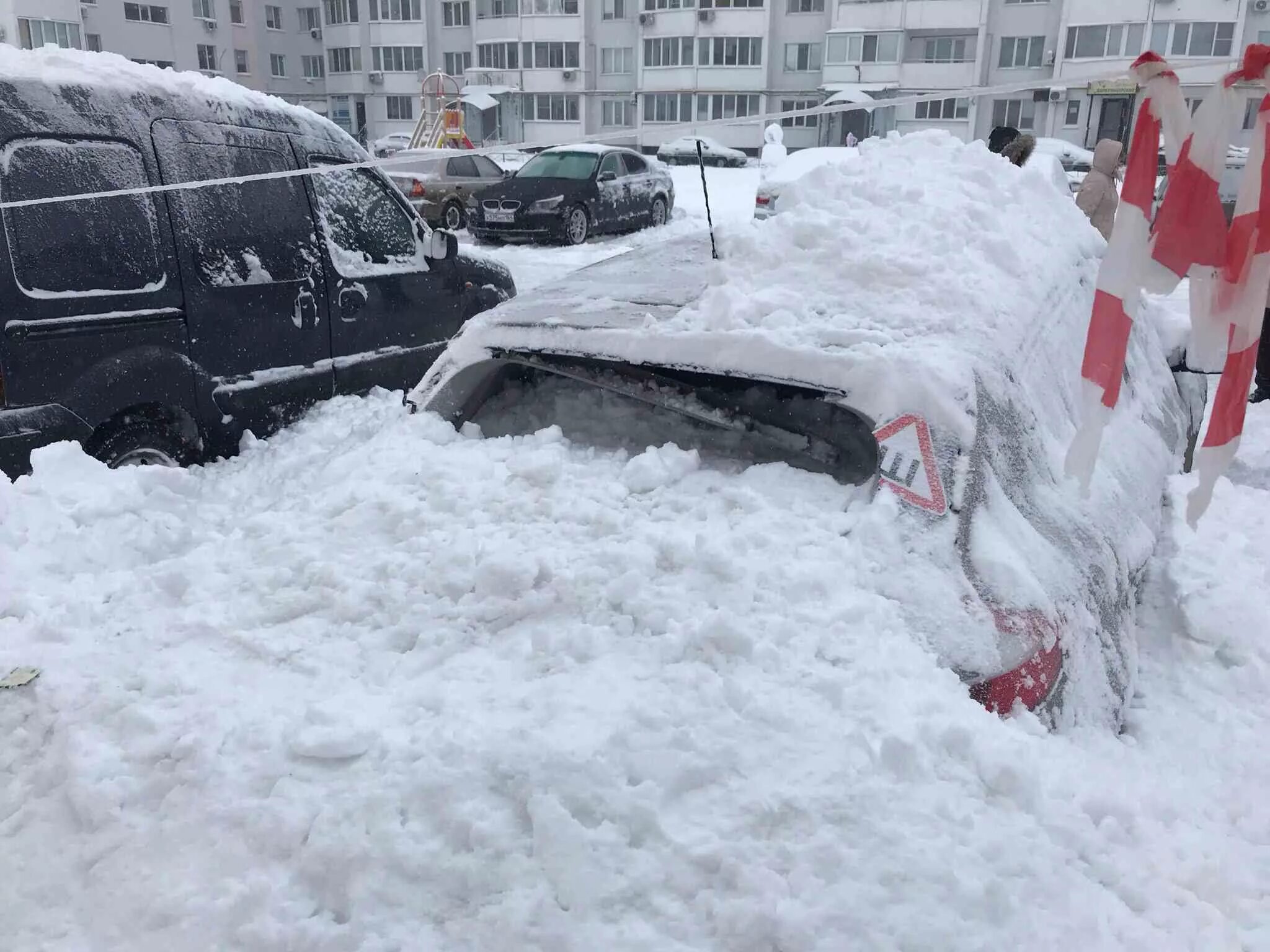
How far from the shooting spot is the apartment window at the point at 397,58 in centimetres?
5578

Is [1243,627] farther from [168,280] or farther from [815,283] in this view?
[168,280]

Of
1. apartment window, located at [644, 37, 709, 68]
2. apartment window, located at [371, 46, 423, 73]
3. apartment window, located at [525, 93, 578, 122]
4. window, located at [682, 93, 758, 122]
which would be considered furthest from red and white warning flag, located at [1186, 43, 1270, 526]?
apartment window, located at [371, 46, 423, 73]

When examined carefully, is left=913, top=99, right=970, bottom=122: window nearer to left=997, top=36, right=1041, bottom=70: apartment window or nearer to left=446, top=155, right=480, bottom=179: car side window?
left=997, top=36, right=1041, bottom=70: apartment window

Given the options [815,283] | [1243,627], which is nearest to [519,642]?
[815,283]

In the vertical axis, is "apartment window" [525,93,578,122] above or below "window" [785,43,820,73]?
below

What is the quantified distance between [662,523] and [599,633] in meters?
0.44

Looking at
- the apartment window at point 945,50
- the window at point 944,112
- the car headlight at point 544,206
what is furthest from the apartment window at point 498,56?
the car headlight at point 544,206

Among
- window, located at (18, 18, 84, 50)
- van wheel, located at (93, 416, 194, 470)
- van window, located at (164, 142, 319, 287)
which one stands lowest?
van wheel, located at (93, 416, 194, 470)

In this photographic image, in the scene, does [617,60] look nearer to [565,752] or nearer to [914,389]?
[914,389]

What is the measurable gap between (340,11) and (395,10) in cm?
430

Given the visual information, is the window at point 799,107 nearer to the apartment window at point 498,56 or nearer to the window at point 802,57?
the window at point 802,57

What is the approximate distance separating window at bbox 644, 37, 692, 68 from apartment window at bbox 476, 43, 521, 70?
728 centimetres

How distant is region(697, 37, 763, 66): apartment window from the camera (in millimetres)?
48062

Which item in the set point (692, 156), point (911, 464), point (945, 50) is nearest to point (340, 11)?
point (692, 156)
